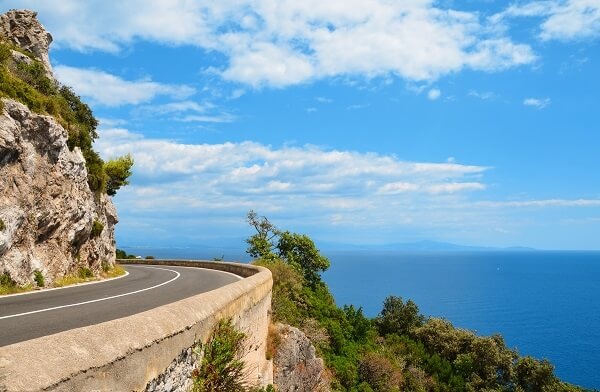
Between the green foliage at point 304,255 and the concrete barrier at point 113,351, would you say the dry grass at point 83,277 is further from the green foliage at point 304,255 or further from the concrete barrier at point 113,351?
the green foliage at point 304,255

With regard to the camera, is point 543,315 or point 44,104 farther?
point 543,315

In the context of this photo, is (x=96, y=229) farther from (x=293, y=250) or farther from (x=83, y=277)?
(x=293, y=250)

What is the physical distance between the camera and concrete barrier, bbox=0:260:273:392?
371 cm

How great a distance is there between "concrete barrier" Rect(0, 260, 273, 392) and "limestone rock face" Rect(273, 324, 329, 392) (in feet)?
46.2

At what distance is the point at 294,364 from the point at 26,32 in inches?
1234

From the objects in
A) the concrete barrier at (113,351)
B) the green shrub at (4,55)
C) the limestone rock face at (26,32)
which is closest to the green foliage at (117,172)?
the limestone rock face at (26,32)

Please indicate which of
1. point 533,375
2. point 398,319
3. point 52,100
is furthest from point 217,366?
point 398,319

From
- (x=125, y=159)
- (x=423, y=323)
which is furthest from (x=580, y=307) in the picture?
(x=125, y=159)

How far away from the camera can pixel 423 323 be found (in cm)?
6431

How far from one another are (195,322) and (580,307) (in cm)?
20133

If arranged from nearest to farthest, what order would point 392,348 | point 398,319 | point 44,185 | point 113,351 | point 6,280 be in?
point 113,351
point 6,280
point 44,185
point 392,348
point 398,319

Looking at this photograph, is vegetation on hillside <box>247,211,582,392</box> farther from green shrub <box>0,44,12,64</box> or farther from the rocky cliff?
green shrub <box>0,44,12,64</box>

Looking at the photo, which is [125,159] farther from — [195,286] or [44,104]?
[195,286]

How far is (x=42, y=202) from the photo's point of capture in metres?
22.8
